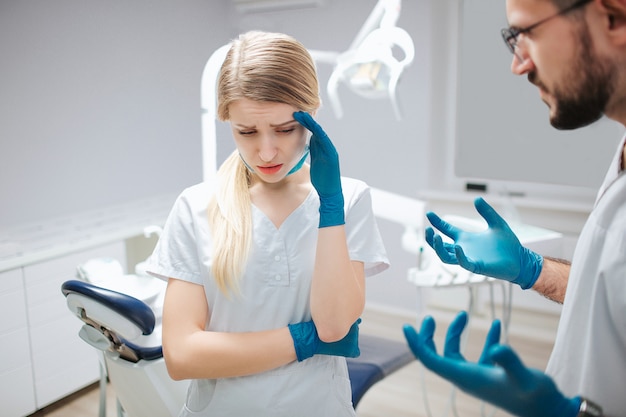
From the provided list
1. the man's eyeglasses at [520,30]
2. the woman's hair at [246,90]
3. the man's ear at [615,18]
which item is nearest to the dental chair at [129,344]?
the woman's hair at [246,90]

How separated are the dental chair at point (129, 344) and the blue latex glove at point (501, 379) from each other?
83cm

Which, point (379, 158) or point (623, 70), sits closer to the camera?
point (623, 70)

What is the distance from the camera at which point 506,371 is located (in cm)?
69

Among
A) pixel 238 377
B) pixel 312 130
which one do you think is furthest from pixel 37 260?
pixel 312 130

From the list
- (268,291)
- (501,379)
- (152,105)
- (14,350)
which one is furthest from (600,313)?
(152,105)

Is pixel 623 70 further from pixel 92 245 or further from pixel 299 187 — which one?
pixel 92 245

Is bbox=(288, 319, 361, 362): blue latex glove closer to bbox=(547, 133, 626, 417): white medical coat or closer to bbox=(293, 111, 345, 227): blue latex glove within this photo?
bbox=(293, 111, 345, 227): blue latex glove

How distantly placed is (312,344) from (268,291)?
→ 5.5 inches

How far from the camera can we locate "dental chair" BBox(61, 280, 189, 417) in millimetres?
1325

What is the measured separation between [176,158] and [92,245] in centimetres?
106

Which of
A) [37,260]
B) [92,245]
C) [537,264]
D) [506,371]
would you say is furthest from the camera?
[92,245]

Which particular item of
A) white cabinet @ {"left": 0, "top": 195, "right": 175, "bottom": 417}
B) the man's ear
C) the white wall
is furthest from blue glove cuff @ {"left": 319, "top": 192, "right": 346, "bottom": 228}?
the white wall

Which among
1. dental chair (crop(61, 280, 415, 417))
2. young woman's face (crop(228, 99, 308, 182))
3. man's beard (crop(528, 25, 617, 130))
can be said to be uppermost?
man's beard (crop(528, 25, 617, 130))

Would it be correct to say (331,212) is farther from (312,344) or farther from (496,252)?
(496,252)
